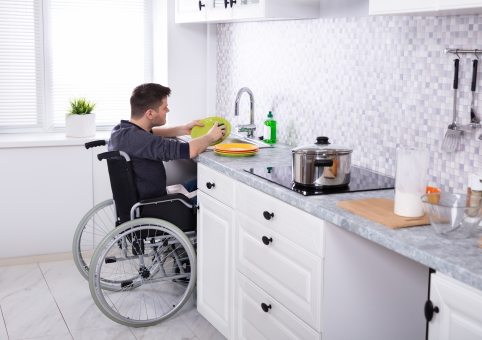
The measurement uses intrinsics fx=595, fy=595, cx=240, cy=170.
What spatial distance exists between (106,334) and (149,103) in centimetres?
119

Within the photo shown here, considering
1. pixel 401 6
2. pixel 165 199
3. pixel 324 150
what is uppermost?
pixel 401 6

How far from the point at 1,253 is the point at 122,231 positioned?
1319mm

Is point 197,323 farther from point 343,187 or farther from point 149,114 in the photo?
point 343,187

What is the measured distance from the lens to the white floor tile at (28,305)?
2.96 meters

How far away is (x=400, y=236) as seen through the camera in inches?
67.2

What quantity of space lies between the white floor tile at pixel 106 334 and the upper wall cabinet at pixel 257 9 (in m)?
1.65

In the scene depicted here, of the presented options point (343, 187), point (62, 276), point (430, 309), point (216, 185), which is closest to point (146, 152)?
point (216, 185)

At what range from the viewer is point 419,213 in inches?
73.0

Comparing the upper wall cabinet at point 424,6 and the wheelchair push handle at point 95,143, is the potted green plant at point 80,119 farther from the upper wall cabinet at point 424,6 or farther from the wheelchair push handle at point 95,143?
the upper wall cabinet at point 424,6

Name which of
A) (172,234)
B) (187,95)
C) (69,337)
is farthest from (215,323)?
(187,95)

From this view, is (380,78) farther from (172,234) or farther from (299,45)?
(172,234)

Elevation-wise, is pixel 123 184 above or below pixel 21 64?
below

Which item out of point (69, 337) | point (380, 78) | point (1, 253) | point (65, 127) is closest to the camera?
point (380, 78)

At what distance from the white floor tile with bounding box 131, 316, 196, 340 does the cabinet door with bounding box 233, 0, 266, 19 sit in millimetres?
1570
